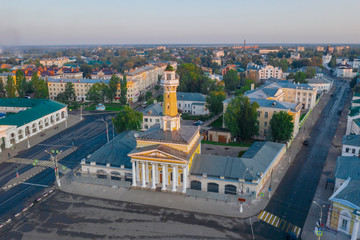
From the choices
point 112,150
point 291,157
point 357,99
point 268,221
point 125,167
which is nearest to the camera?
point 268,221

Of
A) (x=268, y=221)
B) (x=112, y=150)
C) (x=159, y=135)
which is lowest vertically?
(x=268, y=221)

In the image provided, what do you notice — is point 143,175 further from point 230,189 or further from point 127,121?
point 127,121

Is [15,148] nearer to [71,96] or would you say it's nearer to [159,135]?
[159,135]

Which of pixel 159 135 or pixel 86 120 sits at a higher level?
pixel 159 135

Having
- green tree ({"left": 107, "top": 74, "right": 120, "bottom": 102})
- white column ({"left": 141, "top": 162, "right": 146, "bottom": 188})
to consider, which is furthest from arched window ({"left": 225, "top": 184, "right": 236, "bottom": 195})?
green tree ({"left": 107, "top": 74, "right": 120, "bottom": 102})

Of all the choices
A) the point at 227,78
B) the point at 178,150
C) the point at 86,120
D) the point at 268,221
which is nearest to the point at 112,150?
the point at 178,150

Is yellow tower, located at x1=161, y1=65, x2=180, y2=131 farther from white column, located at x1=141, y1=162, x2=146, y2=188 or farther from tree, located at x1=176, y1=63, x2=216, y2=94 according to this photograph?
tree, located at x1=176, y1=63, x2=216, y2=94

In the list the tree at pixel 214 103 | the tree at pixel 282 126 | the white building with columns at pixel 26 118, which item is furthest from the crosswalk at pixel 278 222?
the white building with columns at pixel 26 118

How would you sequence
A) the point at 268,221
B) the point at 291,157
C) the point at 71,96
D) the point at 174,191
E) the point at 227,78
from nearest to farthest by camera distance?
the point at 268,221
the point at 174,191
the point at 291,157
the point at 71,96
the point at 227,78
